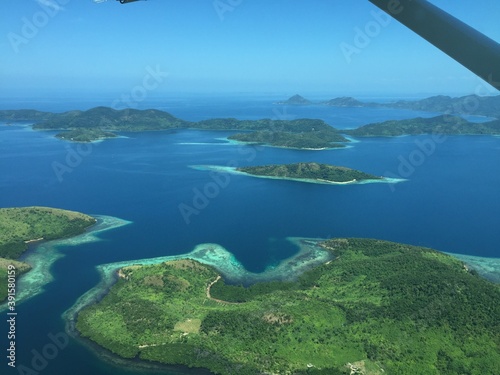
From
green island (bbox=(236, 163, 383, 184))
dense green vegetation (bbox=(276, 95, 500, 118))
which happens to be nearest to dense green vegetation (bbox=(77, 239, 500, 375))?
green island (bbox=(236, 163, 383, 184))

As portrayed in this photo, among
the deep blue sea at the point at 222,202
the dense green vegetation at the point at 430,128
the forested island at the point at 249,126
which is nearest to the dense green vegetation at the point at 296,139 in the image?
the forested island at the point at 249,126

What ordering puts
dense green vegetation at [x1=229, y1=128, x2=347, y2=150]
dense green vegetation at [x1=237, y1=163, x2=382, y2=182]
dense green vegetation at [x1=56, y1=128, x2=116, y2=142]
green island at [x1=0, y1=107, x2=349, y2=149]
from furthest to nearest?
dense green vegetation at [x1=56, y1=128, x2=116, y2=142], green island at [x1=0, y1=107, x2=349, y2=149], dense green vegetation at [x1=229, y1=128, x2=347, y2=150], dense green vegetation at [x1=237, y1=163, x2=382, y2=182]

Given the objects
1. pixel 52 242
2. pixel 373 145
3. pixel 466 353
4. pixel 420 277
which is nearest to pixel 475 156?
pixel 373 145

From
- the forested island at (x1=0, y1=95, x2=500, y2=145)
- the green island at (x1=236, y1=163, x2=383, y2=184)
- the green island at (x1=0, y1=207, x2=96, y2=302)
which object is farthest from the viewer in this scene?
the forested island at (x1=0, y1=95, x2=500, y2=145)

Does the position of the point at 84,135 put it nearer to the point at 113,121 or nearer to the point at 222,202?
the point at 113,121

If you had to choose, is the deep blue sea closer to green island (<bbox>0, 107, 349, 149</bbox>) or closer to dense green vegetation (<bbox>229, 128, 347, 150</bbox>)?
dense green vegetation (<bbox>229, 128, 347, 150</bbox>)

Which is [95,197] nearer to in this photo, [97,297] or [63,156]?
[97,297]

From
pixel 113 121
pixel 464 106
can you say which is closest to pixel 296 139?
pixel 113 121
